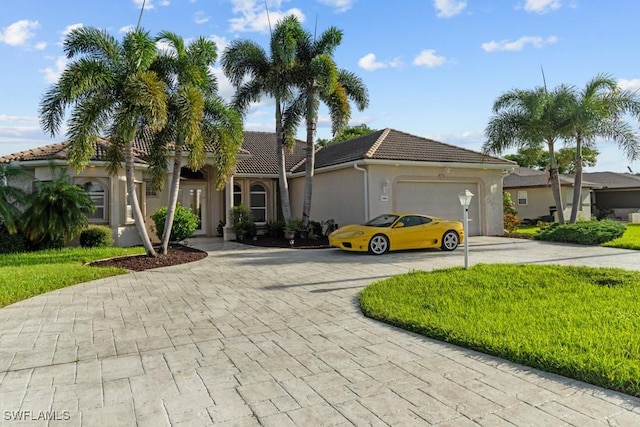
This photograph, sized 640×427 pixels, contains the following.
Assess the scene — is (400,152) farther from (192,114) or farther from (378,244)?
(192,114)

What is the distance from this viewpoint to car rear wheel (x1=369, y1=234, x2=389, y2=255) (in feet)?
42.8

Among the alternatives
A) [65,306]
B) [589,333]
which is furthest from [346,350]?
[65,306]

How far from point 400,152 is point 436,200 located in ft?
8.93

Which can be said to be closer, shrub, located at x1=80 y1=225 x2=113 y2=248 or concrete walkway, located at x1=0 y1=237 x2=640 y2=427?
concrete walkway, located at x1=0 y1=237 x2=640 y2=427

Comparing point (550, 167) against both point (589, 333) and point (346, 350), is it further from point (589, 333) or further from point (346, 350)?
point (346, 350)

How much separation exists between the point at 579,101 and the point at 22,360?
758 inches

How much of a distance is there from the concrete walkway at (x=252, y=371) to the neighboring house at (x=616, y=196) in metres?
36.7

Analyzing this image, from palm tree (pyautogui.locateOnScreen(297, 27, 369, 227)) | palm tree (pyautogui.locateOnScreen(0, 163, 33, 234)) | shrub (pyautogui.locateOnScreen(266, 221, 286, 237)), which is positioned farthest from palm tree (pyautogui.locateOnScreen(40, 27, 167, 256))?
shrub (pyautogui.locateOnScreen(266, 221, 286, 237))

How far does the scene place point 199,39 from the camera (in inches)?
498

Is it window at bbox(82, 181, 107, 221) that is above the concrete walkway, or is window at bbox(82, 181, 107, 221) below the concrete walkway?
above

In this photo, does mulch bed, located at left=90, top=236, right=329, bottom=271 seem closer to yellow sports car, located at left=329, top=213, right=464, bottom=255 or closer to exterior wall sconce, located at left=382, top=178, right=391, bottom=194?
yellow sports car, located at left=329, top=213, right=464, bottom=255

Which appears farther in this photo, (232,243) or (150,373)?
(232,243)

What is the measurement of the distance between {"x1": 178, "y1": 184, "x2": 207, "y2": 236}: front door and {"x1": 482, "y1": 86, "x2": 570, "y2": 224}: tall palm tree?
530 inches

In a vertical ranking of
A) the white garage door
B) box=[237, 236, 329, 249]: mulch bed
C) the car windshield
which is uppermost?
the white garage door
